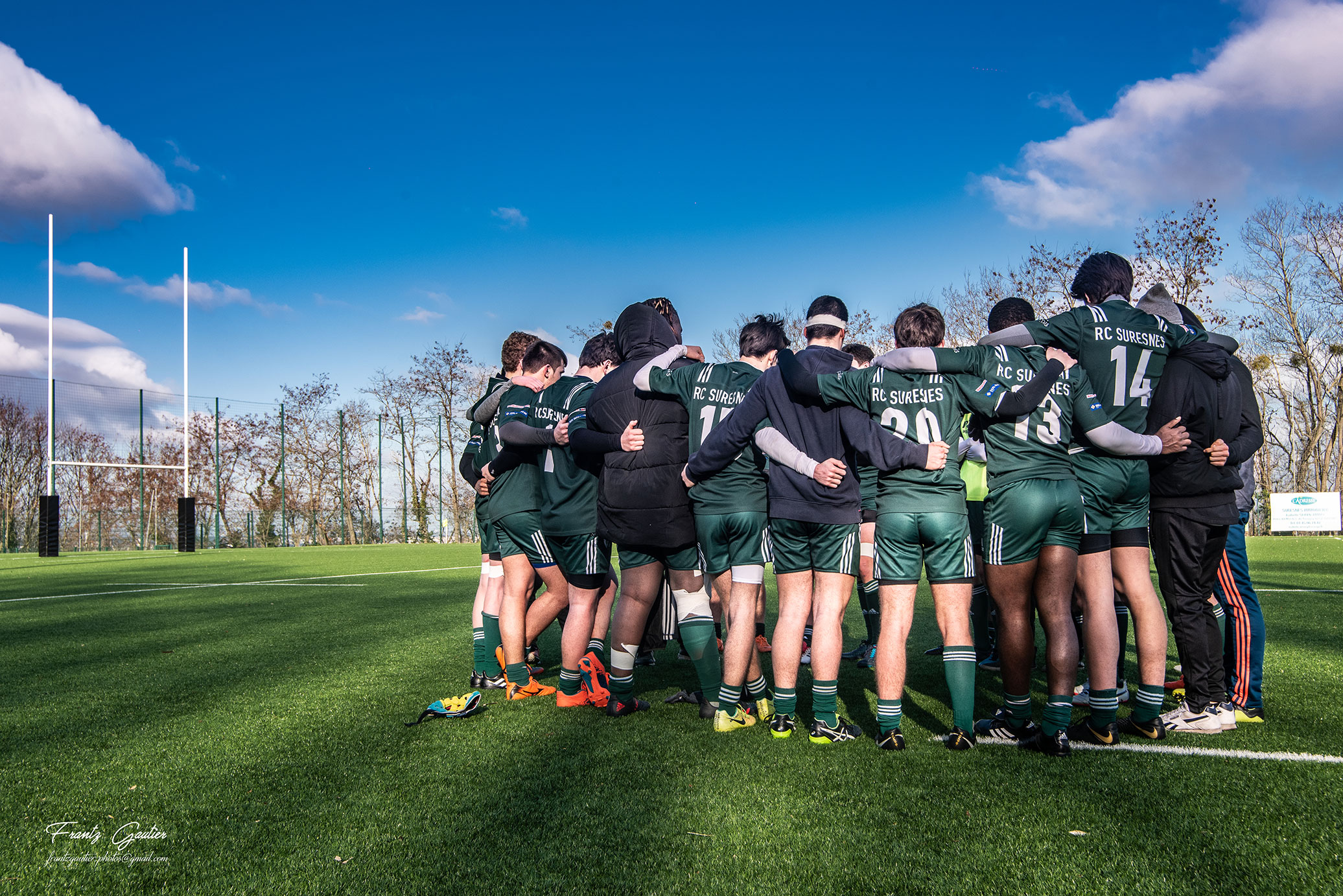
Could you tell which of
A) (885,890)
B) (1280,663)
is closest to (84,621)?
(885,890)

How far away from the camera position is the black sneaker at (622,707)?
388cm

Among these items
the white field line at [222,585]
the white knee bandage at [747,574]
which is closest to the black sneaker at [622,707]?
the white knee bandage at [747,574]

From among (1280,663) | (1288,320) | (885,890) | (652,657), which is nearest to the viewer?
(885,890)

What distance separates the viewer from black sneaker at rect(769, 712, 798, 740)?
3.47 metres

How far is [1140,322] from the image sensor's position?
351 cm

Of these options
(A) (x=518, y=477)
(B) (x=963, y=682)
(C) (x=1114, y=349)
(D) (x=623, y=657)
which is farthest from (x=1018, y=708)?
(A) (x=518, y=477)

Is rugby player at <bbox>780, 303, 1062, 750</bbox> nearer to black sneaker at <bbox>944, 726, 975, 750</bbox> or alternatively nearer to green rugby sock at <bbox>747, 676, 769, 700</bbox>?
black sneaker at <bbox>944, 726, 975, 750</bbox>

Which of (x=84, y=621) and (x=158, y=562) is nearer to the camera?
(x=84, y=621)

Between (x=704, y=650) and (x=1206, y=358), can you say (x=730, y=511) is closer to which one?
(x=704, y=650)

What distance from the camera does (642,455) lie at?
12.6 ft

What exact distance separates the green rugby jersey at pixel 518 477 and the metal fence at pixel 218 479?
22.3m

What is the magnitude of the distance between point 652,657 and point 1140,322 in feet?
11.9

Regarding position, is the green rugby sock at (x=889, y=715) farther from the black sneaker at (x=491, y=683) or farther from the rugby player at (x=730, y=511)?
the black sneaker at (x=491, y=683)

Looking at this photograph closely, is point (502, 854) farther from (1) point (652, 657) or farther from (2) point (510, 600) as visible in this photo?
(1) point (652, 657)
